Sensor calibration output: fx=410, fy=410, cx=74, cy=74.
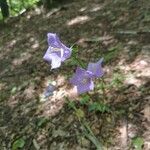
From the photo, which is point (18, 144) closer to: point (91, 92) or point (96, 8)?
point (91, 92)

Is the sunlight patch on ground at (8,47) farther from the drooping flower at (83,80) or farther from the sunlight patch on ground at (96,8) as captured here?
the drooping flower at (83,80)

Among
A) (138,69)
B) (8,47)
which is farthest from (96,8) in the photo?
(138,69)

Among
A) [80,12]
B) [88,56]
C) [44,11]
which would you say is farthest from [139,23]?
[44,11]

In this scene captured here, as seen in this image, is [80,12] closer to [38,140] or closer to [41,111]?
[41,111]

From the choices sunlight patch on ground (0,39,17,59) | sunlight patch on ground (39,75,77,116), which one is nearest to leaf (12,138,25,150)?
sunlight patch on ground (39,75,77,116)

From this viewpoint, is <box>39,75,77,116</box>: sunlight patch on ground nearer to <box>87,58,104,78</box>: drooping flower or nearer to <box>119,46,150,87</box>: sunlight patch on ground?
<box>119,46,150,87</box>: sunlight patch on ground

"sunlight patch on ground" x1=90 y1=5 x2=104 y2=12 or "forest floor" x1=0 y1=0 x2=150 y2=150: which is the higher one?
"forest floor" x1=0 y1=0 x2=150 y2=150

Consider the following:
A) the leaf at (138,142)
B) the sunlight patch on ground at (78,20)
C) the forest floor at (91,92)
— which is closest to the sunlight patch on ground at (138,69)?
the forest floor at (91,92)
